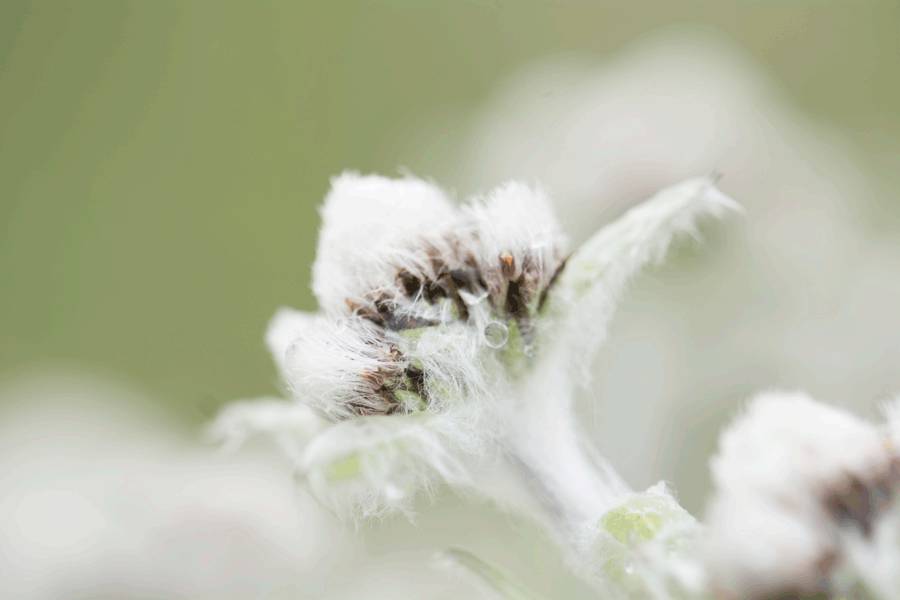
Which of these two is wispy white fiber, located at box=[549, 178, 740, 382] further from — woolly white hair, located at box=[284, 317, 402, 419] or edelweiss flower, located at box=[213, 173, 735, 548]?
woolly white hair, located at box=[284, 317, 402, 419]

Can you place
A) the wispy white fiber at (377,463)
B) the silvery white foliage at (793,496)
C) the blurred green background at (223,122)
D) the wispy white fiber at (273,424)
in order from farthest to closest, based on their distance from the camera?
the blurred green background at (223,122)
the wispy white fiber at (273,424)
the wispy white fiber at (377,463)
the silvery white foliage at (793,496)

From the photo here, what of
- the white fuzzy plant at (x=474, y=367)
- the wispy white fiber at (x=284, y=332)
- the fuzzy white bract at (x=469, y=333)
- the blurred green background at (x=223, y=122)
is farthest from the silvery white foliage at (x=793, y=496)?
the blurred green background at (x=223, y=122)

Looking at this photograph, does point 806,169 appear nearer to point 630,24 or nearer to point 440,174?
point 440,174

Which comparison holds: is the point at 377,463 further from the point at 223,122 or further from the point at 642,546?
the point at 223,122

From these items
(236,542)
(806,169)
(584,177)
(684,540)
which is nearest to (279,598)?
(236,542)

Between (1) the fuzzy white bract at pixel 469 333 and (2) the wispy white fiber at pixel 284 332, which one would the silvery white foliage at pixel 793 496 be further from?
(2) the wispy white fiber at pixel 284 332

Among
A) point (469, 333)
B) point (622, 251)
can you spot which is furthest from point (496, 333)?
point (622, 251)

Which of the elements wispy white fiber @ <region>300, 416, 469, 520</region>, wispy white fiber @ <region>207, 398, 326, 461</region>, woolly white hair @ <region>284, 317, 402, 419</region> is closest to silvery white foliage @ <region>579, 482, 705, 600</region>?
wispy white fiber @ <region>300, 416, 469, 520</region>
